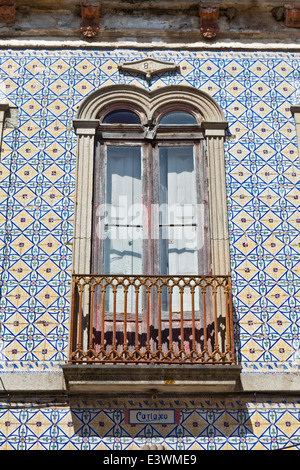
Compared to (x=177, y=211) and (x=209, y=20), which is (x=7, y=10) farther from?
(x=177, y=211)

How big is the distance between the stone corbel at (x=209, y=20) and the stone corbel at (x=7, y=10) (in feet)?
7.90

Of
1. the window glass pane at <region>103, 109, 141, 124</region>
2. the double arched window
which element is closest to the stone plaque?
the double arched window

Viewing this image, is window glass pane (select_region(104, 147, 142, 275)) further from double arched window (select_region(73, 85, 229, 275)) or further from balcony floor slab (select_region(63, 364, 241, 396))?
balcony floor slab (select_region(63, 364, 241, 396))

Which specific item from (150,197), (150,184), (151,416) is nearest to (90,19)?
(150,184)

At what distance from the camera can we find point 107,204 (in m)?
10.2

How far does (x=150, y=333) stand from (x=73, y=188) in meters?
1.95

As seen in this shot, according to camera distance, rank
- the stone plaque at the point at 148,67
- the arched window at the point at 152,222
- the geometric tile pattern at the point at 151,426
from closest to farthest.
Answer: the geometric tile pattern at the point at 151,426 < the arched window at the point at 152,222 < the stone plaque at the point at 148,67

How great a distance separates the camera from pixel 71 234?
32.2ft

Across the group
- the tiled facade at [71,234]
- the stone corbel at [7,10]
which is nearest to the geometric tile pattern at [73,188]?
the tiled facade at [71,234]

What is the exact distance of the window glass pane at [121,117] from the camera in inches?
419

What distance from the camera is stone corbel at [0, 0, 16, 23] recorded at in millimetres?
11224

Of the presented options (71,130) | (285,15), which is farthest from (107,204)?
(285,15)

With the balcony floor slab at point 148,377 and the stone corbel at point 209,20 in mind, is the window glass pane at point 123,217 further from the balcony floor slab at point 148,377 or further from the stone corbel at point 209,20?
the stone corbel at point 209,20
